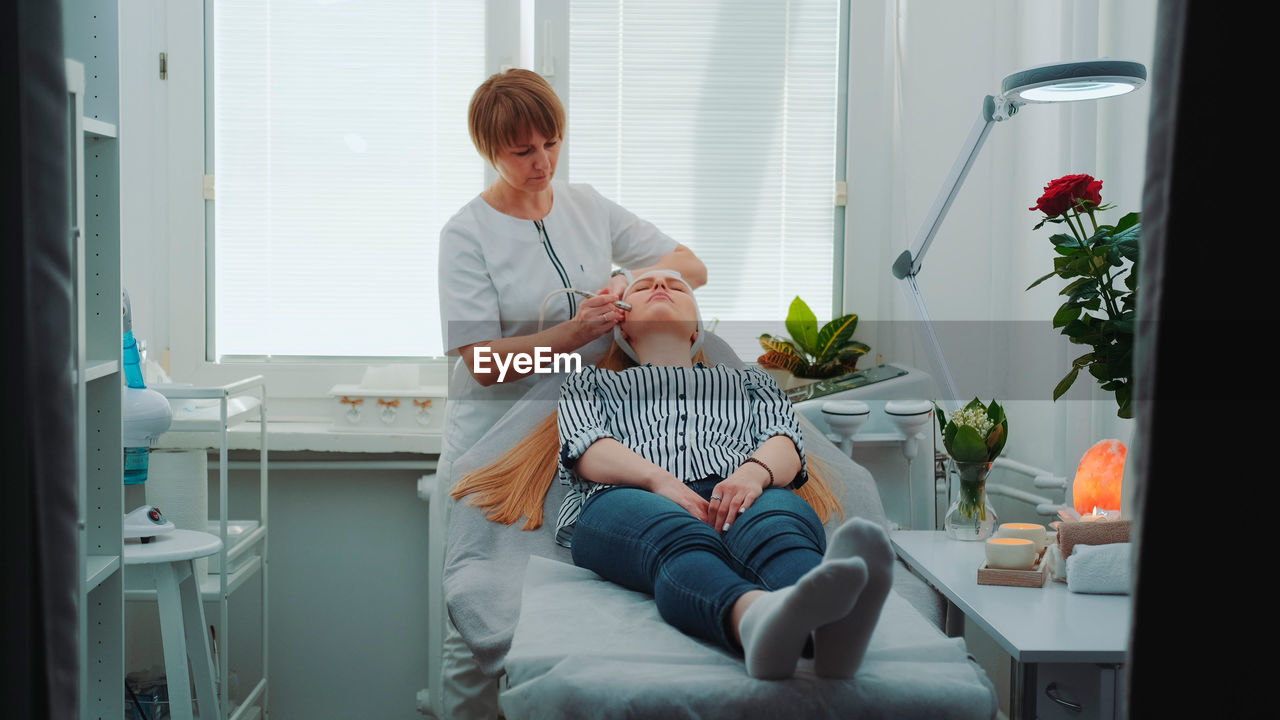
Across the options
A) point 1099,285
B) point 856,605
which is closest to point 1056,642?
point 856,605

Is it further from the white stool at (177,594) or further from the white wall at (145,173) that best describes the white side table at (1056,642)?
the white wall at (145,173)

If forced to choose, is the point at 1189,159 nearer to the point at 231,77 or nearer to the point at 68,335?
the point at 68,335

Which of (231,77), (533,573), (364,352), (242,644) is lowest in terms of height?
(242,644)

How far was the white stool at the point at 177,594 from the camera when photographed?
5.33 ft

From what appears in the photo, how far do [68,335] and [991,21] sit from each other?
7.52 ft

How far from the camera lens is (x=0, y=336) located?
1.65 feet

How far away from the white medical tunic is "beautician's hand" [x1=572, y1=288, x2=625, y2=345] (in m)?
0.16

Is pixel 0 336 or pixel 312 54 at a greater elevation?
pixel 312 54

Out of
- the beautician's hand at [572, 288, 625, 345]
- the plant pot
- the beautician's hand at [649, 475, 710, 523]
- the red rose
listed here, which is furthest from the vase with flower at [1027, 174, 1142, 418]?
the plant pot

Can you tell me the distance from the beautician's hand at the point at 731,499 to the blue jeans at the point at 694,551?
13 millimetres

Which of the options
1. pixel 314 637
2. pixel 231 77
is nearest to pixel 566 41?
pixel 231 77

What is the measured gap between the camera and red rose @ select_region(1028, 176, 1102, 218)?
1384 millimetres

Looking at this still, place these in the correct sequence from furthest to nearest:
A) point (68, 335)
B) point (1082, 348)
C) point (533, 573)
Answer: point (1082, 348) → point (533, 573) → point (68, 335)

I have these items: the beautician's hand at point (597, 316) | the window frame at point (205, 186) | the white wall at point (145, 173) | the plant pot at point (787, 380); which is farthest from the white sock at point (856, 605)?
the white wall at point (145, 173)
